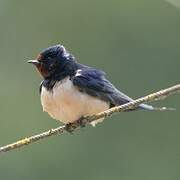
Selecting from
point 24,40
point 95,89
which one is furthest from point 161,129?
point 95,89

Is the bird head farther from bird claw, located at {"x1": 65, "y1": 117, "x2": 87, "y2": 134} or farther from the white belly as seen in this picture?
bird claw, located at {"x1": 65, "y1": 117, "x2": 87, "y2": 134}

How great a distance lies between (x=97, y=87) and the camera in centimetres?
518

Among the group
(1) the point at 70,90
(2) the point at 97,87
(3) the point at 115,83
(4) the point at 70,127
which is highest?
(3) the point at 115,83

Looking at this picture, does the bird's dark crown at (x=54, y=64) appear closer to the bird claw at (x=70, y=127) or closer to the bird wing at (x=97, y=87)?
the bird wing at (x=97, y=87)

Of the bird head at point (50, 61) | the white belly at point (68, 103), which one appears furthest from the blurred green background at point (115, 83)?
the white belly at point (68, 103)

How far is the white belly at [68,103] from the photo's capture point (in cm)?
493

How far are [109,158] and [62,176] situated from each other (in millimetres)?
836

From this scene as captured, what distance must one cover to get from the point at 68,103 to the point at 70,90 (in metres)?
0.08

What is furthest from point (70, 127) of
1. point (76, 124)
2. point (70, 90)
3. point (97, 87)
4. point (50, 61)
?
point (50, 61)

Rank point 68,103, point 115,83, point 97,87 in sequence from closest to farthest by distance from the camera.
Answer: point 68,103, point 97,87, point 115,83

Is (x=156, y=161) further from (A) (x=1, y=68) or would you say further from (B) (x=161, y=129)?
(A) (x=1, y=68)

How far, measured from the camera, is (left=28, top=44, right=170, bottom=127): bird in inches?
195

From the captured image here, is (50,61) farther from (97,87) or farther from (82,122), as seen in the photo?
(82,122)

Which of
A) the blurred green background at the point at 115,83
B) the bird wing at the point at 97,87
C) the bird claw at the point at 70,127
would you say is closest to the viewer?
the bird claw at the point at 70,127
